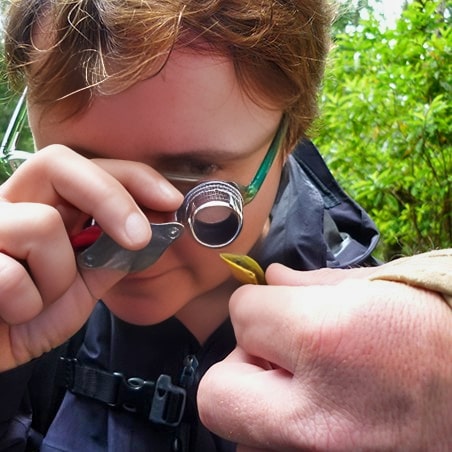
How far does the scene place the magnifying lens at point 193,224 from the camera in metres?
1.11

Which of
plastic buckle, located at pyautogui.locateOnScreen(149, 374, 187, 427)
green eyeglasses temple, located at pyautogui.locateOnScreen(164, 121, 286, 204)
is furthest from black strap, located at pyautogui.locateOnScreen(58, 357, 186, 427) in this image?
green eyeglasses temple, located at pyautogui.locateOnScreen(164, 121, 286, 204)

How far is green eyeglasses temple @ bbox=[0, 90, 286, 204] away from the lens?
1447 millimetres

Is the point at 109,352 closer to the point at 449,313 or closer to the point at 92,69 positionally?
the point at 92,69

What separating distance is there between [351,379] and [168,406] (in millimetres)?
863

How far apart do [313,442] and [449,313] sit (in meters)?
0.22

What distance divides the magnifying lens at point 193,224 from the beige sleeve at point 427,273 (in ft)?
1.40

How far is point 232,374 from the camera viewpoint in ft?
2.86

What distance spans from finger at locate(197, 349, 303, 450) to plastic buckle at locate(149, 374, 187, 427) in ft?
2.07

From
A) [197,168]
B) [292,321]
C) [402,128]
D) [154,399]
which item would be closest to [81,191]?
[197,168]

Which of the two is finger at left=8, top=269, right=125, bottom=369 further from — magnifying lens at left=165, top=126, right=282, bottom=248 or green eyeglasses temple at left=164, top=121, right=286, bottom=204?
green eyeglasses temple at left=164, top=121, right=286, bottom=204

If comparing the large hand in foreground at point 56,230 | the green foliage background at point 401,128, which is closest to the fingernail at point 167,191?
the large hand in foreground at point 56,230

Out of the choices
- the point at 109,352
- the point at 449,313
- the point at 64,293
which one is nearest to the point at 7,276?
the point at 64,293

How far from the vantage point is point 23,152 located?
157 cm

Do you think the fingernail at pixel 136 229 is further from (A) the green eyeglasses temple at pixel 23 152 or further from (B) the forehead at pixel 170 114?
(A) the green eyeglasses temple at pixel 23 152
